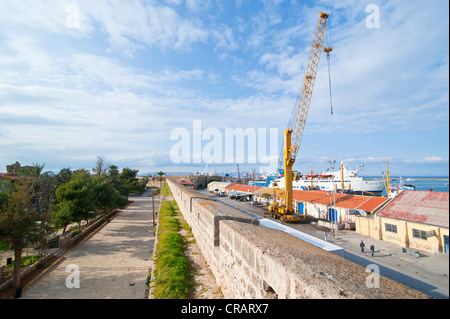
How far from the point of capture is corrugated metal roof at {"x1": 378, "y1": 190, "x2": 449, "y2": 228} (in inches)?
542

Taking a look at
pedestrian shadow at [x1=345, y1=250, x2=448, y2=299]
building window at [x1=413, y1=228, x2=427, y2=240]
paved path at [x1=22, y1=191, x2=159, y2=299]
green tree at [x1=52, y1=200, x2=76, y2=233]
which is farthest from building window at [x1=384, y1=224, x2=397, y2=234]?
green tree at [x1=52, y1=200, x2=76, y2=233]

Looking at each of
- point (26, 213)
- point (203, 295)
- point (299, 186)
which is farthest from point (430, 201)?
point (299, 186)

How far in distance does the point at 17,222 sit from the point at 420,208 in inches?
909

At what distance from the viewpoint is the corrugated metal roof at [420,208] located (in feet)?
45.2

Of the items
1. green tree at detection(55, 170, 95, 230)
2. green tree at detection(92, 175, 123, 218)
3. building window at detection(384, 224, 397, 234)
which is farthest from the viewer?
green tree at detection(92, 175, 123, 218)

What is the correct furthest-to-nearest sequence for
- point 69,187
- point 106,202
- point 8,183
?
point 106,202 < point 69,187 < point 8,183

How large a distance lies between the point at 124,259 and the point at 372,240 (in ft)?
58.0

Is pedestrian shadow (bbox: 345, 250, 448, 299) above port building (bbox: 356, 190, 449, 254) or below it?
below

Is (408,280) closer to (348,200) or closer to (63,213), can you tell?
(348,200)

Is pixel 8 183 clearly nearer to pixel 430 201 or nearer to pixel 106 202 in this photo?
pixel 106 202

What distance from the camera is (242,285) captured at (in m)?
3.32

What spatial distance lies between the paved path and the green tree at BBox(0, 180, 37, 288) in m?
Result: 1.62

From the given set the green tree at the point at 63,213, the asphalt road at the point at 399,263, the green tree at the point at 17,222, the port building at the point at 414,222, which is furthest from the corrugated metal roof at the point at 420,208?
the green tree at the point at 63,213

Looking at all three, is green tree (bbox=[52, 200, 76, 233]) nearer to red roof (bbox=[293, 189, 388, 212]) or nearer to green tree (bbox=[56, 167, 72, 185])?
green tree (bbox=[56, 167, 72, 185])
